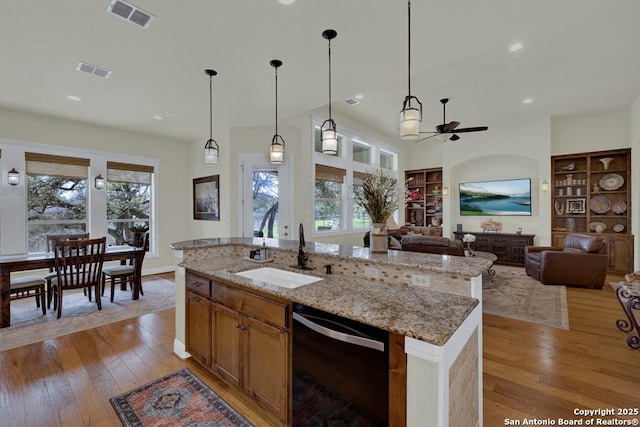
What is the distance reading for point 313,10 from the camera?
2322 mm

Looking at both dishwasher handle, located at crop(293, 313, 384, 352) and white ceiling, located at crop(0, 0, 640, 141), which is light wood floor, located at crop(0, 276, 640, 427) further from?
white ceiling, located at crop(0, 0, 640, 141)

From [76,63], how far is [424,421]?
4383 millimetres

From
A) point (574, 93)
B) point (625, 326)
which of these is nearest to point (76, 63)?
point (625, 326)

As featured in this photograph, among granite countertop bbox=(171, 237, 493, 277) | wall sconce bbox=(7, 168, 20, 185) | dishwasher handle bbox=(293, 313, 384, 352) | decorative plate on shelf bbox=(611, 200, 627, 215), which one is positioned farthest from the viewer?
decorative plate on shelf bbox=(611, 200, 627, 215)

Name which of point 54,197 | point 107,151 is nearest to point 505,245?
point 107,151

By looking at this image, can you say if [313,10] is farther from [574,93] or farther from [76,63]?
[574,93]

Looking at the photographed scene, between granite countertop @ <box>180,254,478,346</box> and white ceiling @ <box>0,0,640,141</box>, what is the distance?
2.14 metres

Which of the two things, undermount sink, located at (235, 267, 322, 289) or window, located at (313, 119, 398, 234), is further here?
window, located at (313, 119, 398, 234)

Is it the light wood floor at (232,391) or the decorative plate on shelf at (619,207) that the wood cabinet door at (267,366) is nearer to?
the light wood floor at (232,391)

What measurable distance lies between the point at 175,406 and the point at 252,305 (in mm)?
971

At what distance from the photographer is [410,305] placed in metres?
1.51

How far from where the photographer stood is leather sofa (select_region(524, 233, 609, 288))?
4.83 metres

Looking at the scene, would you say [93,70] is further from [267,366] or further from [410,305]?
[410,305]

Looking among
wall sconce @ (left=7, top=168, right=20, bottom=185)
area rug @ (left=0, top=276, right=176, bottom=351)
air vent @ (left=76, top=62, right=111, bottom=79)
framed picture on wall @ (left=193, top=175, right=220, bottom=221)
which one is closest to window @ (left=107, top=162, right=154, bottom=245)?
framed picture on wall @ (left=193, top=175, right=220, bottom=221)
